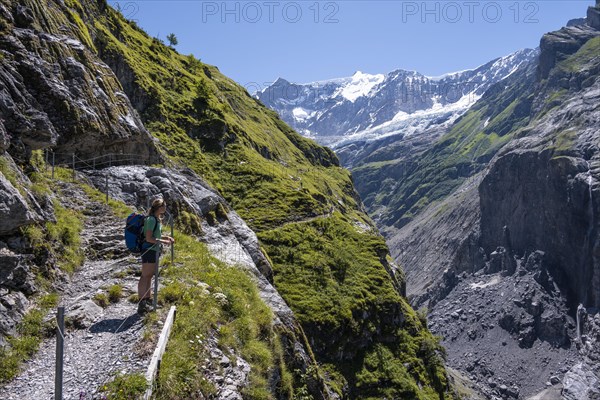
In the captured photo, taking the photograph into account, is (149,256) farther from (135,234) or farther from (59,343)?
(59,343)

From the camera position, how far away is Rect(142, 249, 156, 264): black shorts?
14.4 metres

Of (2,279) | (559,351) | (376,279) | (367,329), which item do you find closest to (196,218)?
(2,279)

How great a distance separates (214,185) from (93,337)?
148 ft

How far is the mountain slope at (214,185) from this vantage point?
71.5ft

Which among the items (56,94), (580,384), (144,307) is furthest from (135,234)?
(580,384)

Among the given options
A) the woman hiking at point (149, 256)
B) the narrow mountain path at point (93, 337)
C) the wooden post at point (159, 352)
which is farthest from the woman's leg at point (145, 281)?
the wooden post at point (159, 352)

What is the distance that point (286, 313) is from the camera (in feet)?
81.1

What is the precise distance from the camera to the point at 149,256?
14.5m

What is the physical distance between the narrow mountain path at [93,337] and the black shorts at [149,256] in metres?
1.67

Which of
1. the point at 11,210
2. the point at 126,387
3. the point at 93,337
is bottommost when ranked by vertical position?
the point at 126,387

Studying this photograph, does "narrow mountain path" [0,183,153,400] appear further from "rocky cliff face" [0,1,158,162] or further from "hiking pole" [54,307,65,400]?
"rocky cliff face" [0,1,158,162]

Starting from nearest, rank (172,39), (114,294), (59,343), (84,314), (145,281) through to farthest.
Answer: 1. (59,343)
2. (84,314)
3. (145,281)
4. (114,294)
5. (172,39)

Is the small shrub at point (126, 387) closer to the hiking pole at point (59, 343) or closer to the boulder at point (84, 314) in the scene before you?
the hiking pole at point (59, 343)

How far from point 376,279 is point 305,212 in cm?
1393
